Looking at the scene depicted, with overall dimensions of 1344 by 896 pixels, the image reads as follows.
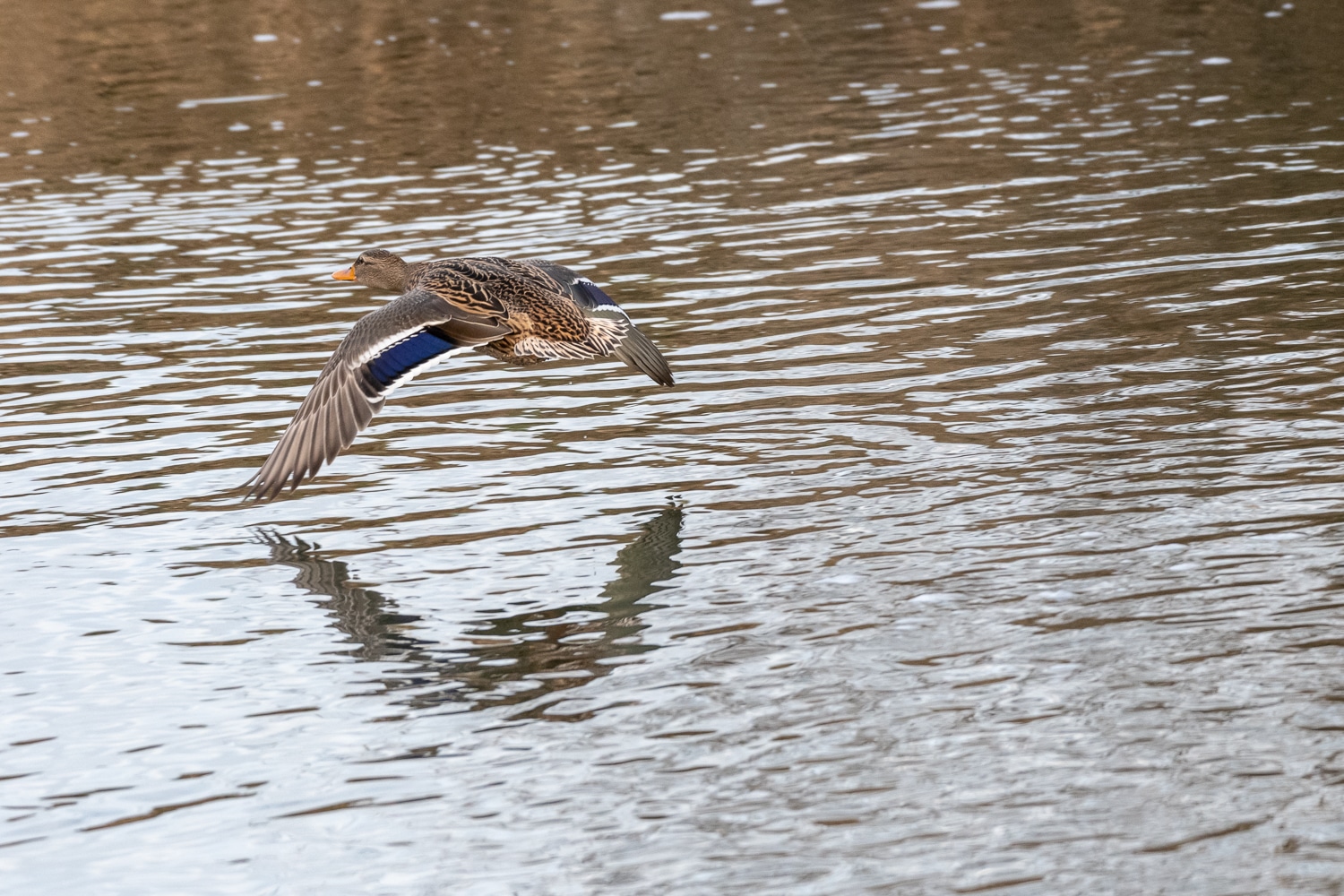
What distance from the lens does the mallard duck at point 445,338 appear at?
29.2 feet

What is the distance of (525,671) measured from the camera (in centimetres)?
704

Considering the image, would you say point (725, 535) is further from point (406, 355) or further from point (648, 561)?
point (406, 355)

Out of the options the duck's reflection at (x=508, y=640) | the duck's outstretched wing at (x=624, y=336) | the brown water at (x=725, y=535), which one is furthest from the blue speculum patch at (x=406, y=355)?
the duck's reflection at (x=508, y=640)

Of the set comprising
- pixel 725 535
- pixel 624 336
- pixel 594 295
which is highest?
pixel 594 295

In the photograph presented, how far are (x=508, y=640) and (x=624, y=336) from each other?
9.46ft

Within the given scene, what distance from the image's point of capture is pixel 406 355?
9.09 metres

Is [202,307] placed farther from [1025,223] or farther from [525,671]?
[525,671]

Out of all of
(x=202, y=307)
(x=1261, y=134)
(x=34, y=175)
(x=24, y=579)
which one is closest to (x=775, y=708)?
(x=24, y=579)

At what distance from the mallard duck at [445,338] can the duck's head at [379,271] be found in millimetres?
439

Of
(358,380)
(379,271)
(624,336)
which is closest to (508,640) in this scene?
(358,380)

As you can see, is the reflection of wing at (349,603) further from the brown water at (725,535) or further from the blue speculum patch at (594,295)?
the blue speculum patch at (594,295)

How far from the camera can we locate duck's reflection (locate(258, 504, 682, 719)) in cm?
691

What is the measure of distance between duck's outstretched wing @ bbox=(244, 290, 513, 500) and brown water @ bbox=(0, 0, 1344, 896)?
40 centimetres

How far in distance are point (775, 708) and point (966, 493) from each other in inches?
103
